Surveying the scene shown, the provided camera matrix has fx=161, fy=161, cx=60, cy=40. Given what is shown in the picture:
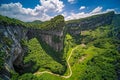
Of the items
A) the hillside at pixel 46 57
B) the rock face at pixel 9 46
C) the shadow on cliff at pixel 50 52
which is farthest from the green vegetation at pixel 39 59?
the rock face at pixel 9 46

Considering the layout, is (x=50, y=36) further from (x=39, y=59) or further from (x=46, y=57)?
(x=39, y=59)

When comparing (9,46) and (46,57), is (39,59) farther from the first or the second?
(9,46)

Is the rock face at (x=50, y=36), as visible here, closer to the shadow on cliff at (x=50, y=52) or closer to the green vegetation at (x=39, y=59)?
the shadow on cliff at (x=50, y=52)

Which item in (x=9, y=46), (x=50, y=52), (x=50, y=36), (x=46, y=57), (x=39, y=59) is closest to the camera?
(x=9, y=46)

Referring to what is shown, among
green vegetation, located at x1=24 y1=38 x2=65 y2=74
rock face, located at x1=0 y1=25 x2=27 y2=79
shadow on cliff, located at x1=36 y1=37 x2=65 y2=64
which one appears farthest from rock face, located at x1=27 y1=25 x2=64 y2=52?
rock face, located at x1=0 y1=25 x2=27 y2=79

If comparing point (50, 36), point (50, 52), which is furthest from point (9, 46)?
point (50, 36)

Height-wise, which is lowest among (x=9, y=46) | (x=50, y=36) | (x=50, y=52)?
(x=50, y=52)

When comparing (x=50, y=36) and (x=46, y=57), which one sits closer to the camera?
(x=46, y=57)

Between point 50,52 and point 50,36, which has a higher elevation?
point 50,36

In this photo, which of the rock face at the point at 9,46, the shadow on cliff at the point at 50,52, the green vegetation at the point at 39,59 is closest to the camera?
the rock face at the point at 9,46

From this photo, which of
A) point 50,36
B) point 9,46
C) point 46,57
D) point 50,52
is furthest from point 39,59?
point 50,36

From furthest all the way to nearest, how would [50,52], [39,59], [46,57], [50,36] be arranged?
[50,36], [50,52], [46,57], [39,59]

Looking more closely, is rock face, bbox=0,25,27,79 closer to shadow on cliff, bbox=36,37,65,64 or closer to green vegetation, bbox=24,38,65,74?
green vegetation, bbox=24,38,65,74
